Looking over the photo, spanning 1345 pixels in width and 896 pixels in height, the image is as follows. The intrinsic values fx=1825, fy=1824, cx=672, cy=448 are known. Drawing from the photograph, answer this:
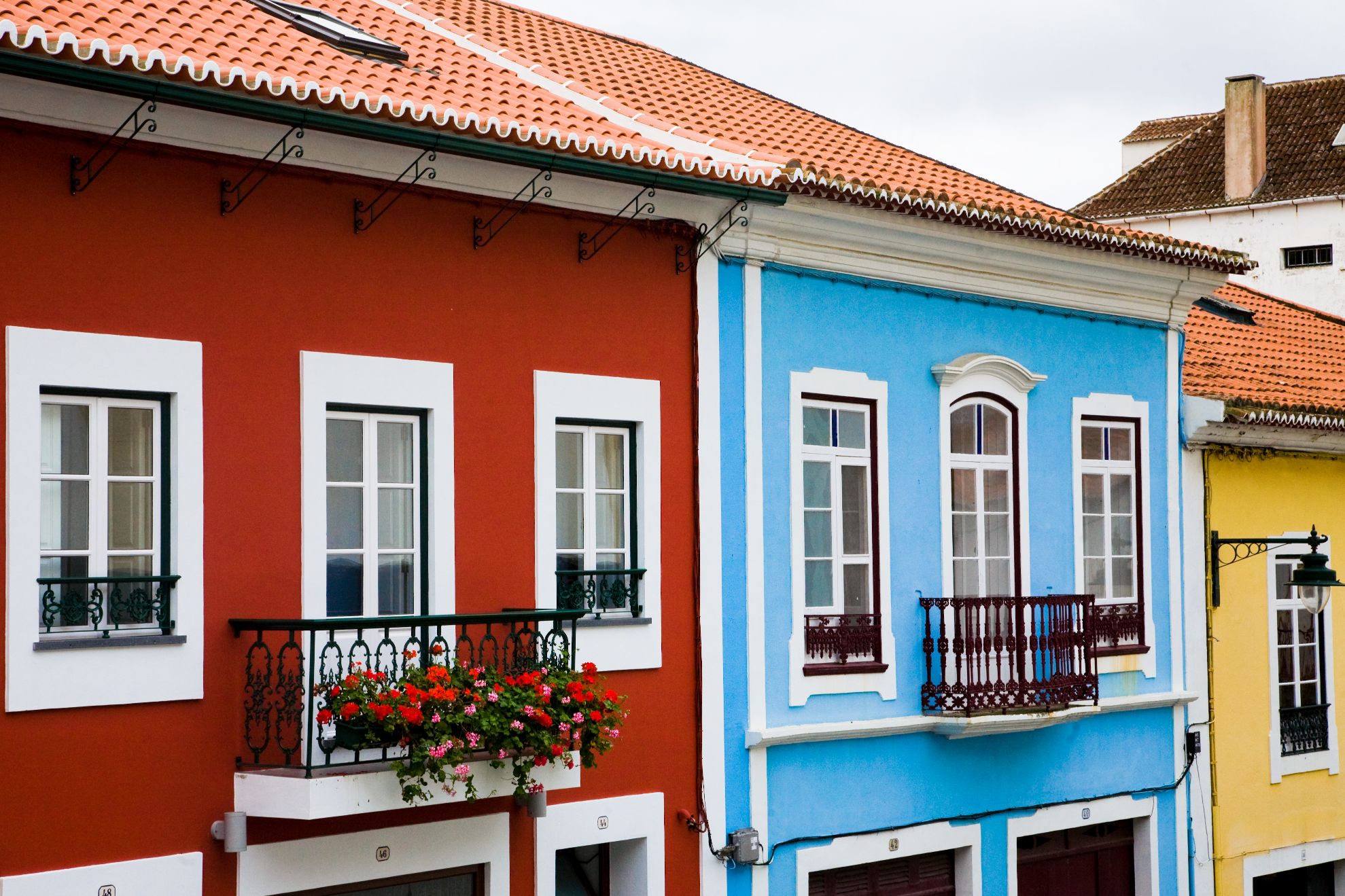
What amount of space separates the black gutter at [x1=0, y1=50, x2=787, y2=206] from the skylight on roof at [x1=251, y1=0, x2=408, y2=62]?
1.29 metres

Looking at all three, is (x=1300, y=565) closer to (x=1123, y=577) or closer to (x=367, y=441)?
(x=1123, y=577)

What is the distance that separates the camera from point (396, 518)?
10188 millimetres

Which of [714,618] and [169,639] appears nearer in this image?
[169,639]

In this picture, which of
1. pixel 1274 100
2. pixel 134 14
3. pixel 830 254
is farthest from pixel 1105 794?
pixel 1274 100

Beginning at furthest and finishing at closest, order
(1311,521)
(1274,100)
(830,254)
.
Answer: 1. (1274,100)
2. (1311,521)
3. (830,254)

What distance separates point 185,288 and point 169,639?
1.76m

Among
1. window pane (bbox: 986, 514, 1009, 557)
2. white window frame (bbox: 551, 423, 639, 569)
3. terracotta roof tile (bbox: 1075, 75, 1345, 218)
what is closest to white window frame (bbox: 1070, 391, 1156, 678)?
window pane (bbox: 986, 514, 1009, 557)

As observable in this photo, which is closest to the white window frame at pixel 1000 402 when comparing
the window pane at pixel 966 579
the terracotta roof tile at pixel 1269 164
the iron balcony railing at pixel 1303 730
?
the window pane at pixel 966 579

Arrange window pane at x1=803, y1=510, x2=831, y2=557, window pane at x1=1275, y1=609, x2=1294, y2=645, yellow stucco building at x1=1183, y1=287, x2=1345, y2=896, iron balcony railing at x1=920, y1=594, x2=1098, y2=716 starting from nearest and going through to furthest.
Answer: window pane at x1=803, y1=510, x2=831, y2=557
iron balcony railing at x1=920, y1=594, x2=1098, y2=716
yellow stucco building at x1=1183, y1=287, x2=1345, y2=896
window pane at x1=1275, y1=609, x2=1294, y2=645

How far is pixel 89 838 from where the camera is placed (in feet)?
28.5

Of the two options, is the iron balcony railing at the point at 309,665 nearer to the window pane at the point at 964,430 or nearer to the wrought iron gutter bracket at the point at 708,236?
the wrought iron gutter bracket at the point at 708,236

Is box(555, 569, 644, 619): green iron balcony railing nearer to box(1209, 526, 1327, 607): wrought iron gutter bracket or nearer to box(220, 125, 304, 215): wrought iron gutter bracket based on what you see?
box(220, 125, 304, 215): wrought iron gutter bracket

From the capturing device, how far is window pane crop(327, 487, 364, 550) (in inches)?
390

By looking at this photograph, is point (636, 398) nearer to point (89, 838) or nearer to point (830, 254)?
point (830, 254)
